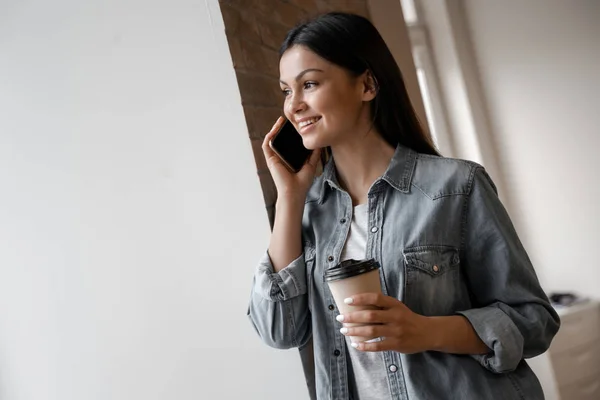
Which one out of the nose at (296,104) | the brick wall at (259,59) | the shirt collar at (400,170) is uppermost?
the brick wall at (259,59)

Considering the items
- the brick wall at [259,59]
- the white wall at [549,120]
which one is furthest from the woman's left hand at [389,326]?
the white wall at [549,120]

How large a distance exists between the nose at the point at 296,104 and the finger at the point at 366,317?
401 mm

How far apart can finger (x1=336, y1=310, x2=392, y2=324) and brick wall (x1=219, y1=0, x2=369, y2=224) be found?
1.52 ft

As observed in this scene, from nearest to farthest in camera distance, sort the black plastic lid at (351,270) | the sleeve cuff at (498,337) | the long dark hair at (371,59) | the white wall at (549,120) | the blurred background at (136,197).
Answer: the black plastic lid at (351,270) < the sleeve cuff at (498,337) < the long dark hair at (371,59) < the blurred background at (136,197) < the white wall at (549,120)

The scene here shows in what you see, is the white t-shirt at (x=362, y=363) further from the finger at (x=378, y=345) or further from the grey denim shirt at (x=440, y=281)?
the finger at (x=378, y=345)

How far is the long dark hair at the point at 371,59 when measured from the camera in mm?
1285

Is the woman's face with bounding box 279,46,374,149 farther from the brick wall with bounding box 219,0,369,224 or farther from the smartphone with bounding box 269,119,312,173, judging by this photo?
the brick wall with bounding box 219,0,369,224

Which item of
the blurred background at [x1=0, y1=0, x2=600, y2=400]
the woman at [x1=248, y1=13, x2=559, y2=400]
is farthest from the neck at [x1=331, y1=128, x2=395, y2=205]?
the blurred background at [x1=0, y1=0, x2=600, y2=400]

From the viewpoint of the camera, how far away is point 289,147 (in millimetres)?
1387

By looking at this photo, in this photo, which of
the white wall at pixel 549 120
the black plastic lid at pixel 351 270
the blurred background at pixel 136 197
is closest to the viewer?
the black plastic lid at pixel 351 270

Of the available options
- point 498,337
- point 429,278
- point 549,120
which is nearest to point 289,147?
point 429,278

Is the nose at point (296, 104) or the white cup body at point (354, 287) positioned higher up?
the nose at point (296, 104)

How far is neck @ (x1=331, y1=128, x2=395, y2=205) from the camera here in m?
1.34

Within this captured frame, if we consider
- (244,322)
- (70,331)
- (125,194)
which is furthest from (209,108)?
(70,331)
